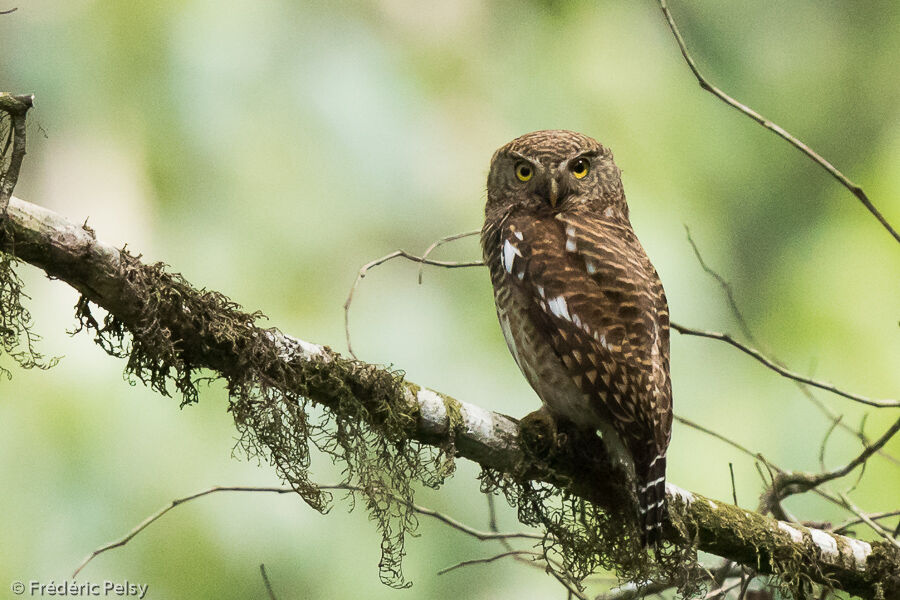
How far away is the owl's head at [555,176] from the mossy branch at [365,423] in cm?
88

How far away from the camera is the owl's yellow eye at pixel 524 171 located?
2.92 m

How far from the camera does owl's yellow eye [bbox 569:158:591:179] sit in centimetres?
291

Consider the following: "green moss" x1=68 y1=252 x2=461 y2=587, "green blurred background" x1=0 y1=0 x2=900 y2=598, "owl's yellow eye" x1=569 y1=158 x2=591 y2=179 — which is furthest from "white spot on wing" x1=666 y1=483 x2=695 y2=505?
"green blurred background" x1=0 y1=0 x2=900 y2=598

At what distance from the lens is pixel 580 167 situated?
2.94m

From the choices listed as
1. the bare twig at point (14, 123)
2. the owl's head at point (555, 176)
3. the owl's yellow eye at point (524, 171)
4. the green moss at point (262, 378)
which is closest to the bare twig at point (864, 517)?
the green moss at point (262, 378)

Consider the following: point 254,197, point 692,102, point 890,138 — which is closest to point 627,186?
point 692,102

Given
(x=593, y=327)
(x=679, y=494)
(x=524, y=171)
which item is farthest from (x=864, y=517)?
(x=524, y=171)

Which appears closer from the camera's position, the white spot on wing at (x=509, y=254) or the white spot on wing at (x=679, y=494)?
the white spot on wing at (x=679, y=494)

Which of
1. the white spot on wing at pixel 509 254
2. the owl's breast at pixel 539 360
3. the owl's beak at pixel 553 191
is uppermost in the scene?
the owl's beak at pixel 553 191

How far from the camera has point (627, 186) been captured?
4.55m

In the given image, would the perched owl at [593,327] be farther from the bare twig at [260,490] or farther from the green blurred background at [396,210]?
the green blurred background at [396,210]

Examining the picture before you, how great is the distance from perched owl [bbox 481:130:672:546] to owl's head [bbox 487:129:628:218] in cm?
4

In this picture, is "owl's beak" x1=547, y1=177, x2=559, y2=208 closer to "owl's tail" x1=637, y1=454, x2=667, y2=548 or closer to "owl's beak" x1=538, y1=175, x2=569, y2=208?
"owl's beak" x1=538, y1=175, x2=569, y2=208

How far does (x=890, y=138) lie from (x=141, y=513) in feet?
13.6
